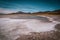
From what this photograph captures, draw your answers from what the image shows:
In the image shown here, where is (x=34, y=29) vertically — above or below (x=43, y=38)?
above

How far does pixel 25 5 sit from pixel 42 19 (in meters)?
0.53

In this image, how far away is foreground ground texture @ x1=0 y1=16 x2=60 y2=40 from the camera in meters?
2.21

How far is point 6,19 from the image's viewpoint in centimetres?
255

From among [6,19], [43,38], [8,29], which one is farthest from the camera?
[6,19]

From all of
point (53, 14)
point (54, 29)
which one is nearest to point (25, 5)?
point (53, 14)

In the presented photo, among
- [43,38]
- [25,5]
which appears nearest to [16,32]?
[43,38]

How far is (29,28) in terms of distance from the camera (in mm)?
2391

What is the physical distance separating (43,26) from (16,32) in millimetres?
624

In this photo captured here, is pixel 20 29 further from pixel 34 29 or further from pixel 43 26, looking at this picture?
pixel 43 26

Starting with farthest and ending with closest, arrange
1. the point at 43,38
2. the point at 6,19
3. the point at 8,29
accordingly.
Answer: the point at 6,19, the point at 8,29, the point at 43,38

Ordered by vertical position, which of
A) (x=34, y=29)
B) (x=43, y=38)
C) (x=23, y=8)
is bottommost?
(x=43, y=38)

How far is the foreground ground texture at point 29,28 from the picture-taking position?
221cm

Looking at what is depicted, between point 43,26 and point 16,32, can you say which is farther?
point 43,26

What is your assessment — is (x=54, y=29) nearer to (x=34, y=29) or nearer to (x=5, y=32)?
(x=34, y=29)
